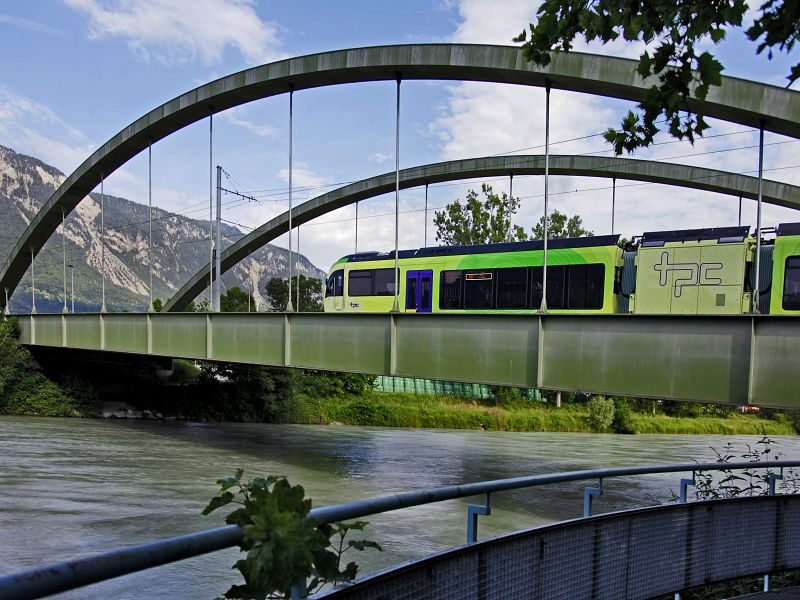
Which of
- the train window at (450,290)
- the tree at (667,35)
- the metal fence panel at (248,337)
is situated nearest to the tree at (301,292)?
the train window at (450,290)

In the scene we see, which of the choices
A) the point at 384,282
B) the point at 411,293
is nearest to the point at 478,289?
the point at 411,293

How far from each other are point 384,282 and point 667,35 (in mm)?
18739

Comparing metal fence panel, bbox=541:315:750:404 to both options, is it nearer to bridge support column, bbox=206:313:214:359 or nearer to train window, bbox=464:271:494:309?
train window, bbox=464:271:494:309

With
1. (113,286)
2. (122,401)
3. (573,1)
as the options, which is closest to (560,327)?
(573,1)

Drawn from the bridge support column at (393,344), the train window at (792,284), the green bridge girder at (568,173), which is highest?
the green bridge girder at (568,173)

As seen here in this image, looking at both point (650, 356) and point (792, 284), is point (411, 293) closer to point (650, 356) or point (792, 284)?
A: point (792, 284)

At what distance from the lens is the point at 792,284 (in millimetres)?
15328

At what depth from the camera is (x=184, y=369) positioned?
43.4 meters

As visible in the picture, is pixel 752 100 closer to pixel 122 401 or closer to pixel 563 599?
pixel 563 599

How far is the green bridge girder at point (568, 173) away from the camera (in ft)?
94.9

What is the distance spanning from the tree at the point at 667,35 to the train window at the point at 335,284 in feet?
64.4

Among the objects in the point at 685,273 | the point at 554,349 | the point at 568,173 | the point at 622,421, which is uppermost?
the point at 568,173

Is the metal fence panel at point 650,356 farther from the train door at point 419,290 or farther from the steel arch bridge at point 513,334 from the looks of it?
the train door at point 419,290

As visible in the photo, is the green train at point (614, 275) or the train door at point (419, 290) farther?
the train door at point (419, 290)
